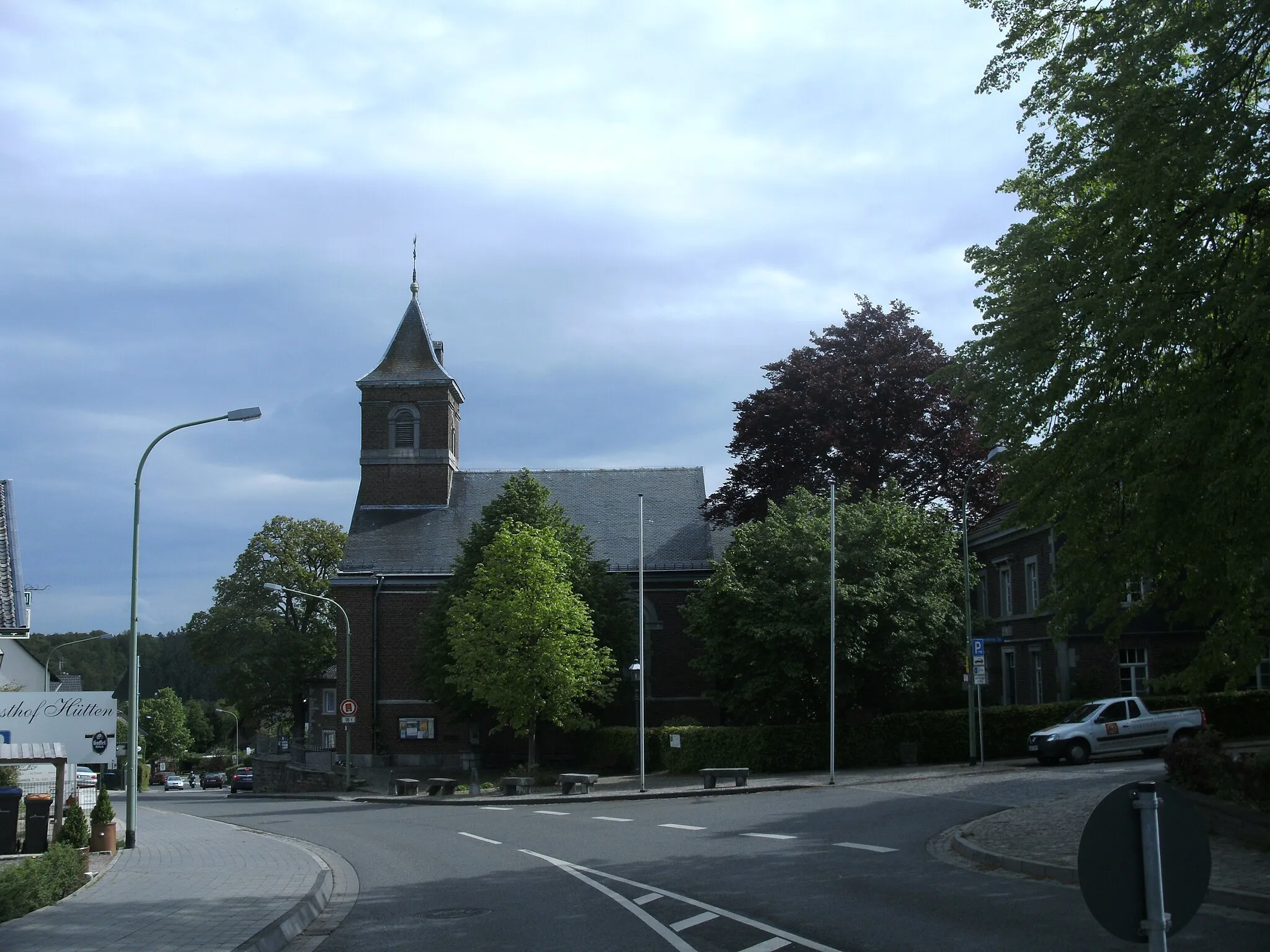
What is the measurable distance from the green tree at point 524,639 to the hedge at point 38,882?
24455mm

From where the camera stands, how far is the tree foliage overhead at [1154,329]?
37.6ft

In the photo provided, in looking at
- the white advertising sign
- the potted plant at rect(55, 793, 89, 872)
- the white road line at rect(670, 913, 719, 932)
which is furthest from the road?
the white advertising sign

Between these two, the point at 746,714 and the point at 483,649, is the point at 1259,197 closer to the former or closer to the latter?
the point at 746,714

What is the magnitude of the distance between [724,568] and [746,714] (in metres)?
4.60

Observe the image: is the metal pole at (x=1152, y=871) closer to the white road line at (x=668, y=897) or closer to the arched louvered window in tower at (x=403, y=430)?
the white road line at (x=668, y=897)

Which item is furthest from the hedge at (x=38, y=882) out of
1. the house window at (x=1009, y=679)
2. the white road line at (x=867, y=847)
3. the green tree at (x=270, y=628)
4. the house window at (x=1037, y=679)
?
the green tree at (x=270, y=628)

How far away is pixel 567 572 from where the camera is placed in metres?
43.6

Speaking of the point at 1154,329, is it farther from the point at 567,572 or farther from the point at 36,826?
the point at 567,572

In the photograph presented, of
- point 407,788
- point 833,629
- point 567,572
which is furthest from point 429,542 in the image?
point 833,629

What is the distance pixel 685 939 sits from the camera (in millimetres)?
9719

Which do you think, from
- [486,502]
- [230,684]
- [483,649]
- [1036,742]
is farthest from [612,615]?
[230,684]

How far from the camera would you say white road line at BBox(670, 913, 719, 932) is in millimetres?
10305

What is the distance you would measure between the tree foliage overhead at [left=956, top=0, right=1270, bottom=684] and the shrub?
1381 cm

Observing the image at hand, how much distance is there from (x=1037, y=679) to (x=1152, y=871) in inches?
1478
